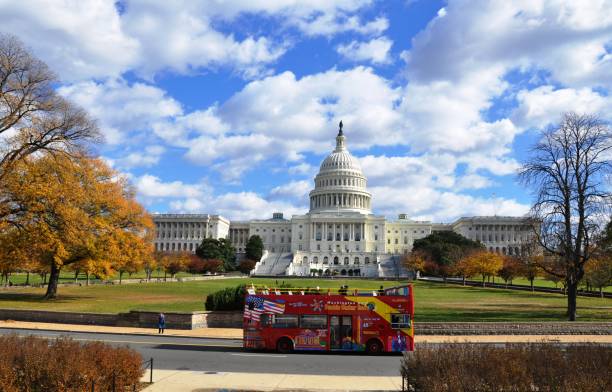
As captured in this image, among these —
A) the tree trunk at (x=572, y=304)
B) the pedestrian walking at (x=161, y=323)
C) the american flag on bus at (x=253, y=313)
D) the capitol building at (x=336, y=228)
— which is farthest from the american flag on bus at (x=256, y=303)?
the capitol building at (x=336, y=228)

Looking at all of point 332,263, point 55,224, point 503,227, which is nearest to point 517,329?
point 55,224

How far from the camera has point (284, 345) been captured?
77.5ft

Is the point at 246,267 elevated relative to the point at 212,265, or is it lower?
lower

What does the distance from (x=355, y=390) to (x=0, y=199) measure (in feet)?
110

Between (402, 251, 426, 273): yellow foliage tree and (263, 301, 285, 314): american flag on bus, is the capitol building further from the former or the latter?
(263, 301, 285, 314): american flag on bus

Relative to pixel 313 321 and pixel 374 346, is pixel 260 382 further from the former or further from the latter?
pixel 374 346

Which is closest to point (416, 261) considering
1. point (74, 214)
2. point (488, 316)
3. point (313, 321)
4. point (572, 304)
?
point (488, 316)

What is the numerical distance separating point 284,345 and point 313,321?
5.22 ft

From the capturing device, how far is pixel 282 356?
22.6 metres

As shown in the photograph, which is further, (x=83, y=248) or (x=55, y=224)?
(x=83, y=248)

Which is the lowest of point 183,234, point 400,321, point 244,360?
point 244,360

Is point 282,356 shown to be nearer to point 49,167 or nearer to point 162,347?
point 162,347

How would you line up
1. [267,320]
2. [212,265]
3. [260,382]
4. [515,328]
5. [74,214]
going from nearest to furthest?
[260,382] → [267,320] → [515,328] → [74,214] → [212,265]

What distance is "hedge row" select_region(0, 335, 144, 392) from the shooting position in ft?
40.9
